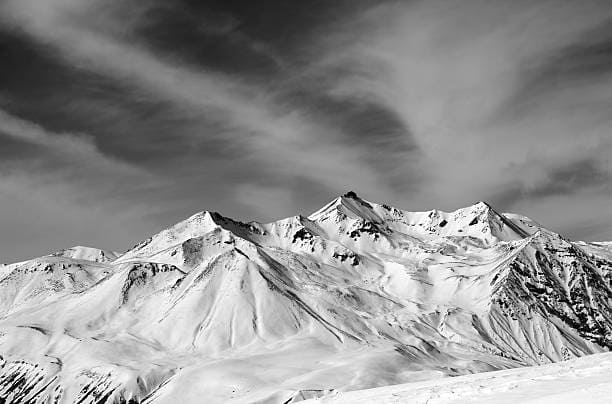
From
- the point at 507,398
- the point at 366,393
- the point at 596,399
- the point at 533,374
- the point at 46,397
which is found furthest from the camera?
the point at 46,397

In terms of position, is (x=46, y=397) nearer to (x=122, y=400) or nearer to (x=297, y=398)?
(x=122, y=400)

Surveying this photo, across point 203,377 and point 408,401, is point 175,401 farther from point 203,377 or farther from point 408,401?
point 408,401

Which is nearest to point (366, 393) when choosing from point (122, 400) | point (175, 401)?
point (175, 401)

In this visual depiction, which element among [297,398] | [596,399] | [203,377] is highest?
[203,377]

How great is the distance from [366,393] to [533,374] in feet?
36.4

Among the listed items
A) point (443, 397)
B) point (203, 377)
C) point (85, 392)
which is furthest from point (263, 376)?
point (443, 397)

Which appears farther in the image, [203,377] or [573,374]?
[203,377]

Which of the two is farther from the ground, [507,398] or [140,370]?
[140,370]

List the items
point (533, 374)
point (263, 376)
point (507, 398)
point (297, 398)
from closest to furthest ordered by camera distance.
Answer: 1. point (507, 398)
2. point (533, 374)
3. point (297, 398)
4. point (263, 376)

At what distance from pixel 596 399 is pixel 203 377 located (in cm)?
16913

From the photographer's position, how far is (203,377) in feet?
598

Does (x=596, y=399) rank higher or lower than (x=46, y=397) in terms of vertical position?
lower

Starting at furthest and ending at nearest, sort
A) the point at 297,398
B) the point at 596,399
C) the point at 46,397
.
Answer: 1. the point at 46,397
2. the point at 297,398
3. the point at 596,399

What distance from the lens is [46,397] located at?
192500 millimetres
